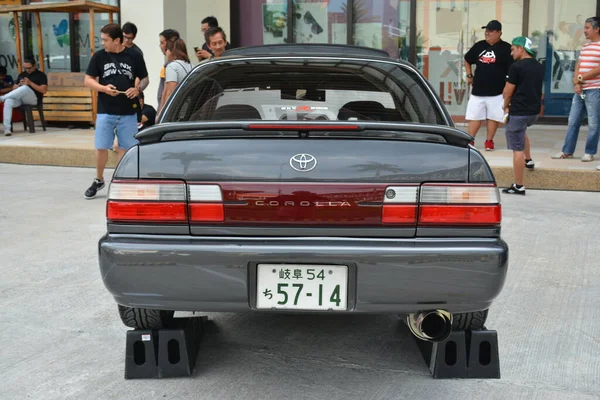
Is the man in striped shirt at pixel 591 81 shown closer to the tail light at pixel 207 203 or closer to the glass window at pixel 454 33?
the glass window at pixel 454 33

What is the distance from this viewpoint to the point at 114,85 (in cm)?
763

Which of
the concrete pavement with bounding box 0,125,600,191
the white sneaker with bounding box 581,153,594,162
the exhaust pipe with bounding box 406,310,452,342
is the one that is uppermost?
the exhaust pipe with bounding box 406,310,452,342

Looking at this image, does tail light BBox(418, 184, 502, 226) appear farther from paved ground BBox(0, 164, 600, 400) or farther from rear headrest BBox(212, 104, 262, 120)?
rear headrest BBox(212, 104, 262, 120)

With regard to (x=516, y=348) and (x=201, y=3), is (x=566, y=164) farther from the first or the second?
(x=201, y=3)

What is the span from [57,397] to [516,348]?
84.6 inches

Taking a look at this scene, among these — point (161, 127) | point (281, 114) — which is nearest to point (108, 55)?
point (281, 114)

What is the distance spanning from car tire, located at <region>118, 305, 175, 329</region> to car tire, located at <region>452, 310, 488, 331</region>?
4.21 feet

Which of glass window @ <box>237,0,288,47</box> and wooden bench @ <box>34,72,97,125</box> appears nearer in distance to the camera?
wooden bench @ <box>34,72,97,125</box>

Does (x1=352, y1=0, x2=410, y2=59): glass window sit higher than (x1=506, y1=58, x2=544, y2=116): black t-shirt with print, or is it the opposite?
(x1=352, y1=0, x2=410, y2=59): glass window

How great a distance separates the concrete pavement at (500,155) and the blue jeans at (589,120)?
0.58 ft

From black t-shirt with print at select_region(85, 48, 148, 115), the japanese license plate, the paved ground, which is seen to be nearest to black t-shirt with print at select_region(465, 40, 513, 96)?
the paved ground

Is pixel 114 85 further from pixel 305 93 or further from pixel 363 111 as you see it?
pixel 363 111

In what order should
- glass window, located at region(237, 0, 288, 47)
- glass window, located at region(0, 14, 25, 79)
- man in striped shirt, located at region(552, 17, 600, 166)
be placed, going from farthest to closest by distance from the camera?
glass window, located at region(0, 14, 25, 79), glass window, located at region(237, 0, 288, 47), man in striped shirt, located at region(552, 17, 600, 166)

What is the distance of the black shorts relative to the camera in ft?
26.4
